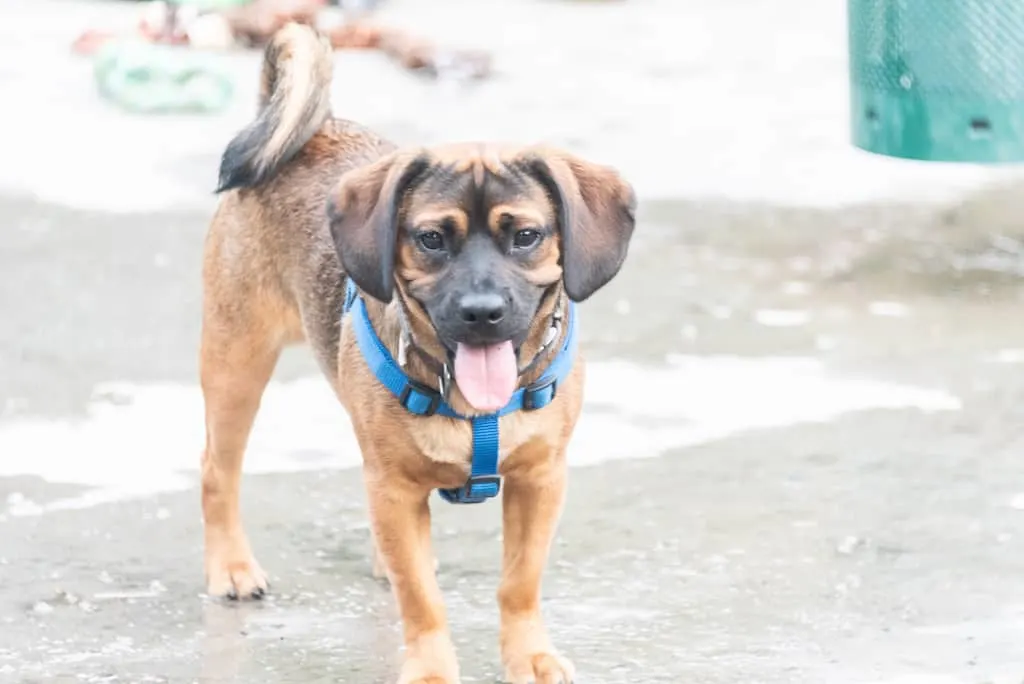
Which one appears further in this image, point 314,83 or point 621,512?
point 621,512

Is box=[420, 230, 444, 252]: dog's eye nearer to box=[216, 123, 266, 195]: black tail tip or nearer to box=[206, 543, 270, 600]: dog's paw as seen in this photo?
box=[216, 123, 266, 195]: black tail tip

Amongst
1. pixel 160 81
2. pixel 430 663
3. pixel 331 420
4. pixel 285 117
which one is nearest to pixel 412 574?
pixel 430 663

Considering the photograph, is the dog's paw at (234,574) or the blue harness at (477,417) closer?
the blue harness at (477,417)

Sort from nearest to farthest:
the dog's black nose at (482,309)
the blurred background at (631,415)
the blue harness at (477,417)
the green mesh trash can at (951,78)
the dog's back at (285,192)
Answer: the dog's black nose at (482,309), the blue harness at (477,417), the blurred background at (631,415), the dog's back at (285,192), the green mesh trash can at (951,78)

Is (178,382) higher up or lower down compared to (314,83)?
lower down

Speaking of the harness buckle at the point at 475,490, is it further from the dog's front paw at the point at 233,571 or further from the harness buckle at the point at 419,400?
the dog's front paw at the point at 233,571

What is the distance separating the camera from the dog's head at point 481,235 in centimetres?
402

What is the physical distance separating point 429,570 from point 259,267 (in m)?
1.10

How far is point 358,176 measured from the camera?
4273 millimetres

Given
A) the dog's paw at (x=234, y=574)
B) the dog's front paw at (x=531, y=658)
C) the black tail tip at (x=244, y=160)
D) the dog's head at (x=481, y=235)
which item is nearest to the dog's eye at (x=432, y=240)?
the dog's head at (x=481, y=235)

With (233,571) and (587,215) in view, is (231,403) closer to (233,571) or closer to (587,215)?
(233,571)

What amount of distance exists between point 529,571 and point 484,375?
0.62m

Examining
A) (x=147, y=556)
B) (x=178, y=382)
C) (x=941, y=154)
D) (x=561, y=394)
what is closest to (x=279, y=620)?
(x=147, y=556)

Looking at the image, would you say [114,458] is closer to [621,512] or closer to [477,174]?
[621,512]
